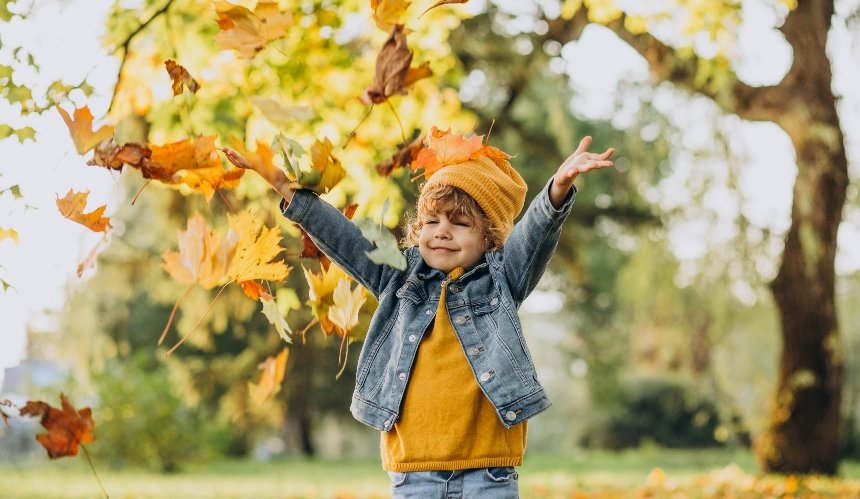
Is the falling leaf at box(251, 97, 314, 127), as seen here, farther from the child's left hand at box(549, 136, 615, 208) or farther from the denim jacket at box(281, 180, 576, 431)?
the child's left hand at box(549, 136, 615, 208)

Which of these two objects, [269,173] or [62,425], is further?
[62,425]

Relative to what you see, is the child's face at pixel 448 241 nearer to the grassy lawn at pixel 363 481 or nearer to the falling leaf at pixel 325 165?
the falling leaf at pixel 325 165

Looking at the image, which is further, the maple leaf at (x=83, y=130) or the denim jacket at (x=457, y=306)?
the denim jacket at (x=457, y=306)

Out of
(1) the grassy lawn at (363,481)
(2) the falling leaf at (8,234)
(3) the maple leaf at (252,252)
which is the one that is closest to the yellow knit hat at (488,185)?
(3) the maple leaf at (252,252)

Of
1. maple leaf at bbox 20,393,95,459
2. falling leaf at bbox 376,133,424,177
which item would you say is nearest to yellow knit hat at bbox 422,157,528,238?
falling leaf at bbox 376,133,424,177

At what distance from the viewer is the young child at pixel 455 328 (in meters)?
1.98

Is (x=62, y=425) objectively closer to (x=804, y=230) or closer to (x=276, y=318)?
(x=276, y=318)

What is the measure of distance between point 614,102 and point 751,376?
2586 mm

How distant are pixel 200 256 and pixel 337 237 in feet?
1.09

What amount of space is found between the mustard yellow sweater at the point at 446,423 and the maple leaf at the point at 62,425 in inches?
28.1

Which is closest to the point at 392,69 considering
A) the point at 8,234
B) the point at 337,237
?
the point at 337,237

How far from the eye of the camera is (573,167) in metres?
1.84

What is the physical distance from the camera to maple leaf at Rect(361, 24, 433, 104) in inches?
69.6

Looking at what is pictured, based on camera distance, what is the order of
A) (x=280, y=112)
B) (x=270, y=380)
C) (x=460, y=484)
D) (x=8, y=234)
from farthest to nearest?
(x=8, y=234), (x=270, y=380), (x=460, y=484), (x=280, y=112)
